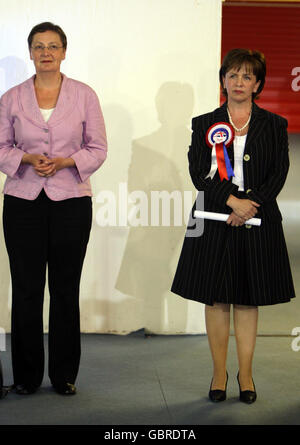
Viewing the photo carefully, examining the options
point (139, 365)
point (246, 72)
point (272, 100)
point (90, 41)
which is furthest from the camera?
point (272, 100)

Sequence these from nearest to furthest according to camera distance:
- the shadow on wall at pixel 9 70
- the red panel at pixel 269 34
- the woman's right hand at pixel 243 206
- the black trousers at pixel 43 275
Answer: the woman's right hand at pixel 243 206 < the black trousers at pixel 43 275 < the shadow on wall at pixel 9 70 < the red panel at pixel 269 34

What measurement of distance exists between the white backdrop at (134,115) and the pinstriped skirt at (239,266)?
1149 mm

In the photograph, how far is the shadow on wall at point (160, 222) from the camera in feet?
12.2

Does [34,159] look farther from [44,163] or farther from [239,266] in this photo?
[239,266]

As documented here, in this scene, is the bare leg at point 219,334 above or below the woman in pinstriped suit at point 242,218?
below

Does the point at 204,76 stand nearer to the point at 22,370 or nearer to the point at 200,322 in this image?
the point at 200,322

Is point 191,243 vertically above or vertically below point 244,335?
above

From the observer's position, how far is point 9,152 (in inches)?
103

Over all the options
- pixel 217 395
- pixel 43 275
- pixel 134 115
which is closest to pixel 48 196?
pixel 43 275

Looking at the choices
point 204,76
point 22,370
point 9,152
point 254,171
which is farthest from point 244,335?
point 204,76

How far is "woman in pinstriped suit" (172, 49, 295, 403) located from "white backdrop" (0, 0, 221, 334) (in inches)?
42.1

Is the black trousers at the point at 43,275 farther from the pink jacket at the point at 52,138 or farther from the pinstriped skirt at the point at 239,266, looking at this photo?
the pinstriped skirt at the point at 239,266

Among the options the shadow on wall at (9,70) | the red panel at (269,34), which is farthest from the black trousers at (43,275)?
the red panel at (269,34)

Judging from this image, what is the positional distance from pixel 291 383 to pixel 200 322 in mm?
959
